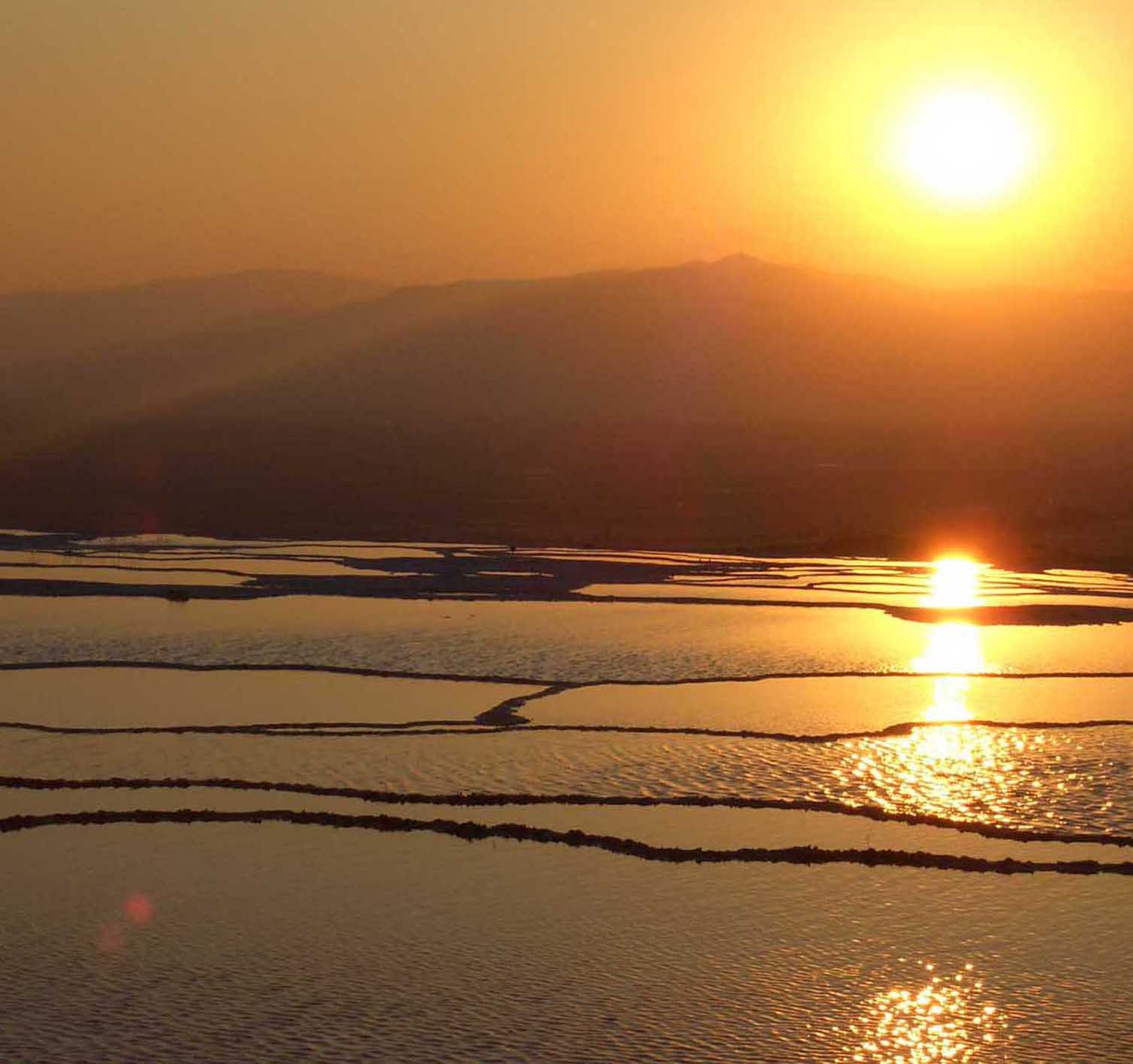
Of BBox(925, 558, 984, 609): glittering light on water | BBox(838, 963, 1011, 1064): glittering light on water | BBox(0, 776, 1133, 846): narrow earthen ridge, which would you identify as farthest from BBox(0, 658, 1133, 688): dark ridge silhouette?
BBox(838, 963, 1011, 1064): glittering light on water

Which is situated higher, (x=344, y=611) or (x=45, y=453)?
(x=45, y=453)

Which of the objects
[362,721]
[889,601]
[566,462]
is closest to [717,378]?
[566,462]

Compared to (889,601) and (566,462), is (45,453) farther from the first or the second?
(889,601)

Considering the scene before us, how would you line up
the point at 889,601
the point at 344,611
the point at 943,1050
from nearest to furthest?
the point at 943,1050
the point at 344,611
the point at 889,601

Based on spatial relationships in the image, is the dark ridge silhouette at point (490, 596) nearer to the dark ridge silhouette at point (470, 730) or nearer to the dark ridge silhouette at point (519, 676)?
the dark ridge silhouette at point (519, 676)

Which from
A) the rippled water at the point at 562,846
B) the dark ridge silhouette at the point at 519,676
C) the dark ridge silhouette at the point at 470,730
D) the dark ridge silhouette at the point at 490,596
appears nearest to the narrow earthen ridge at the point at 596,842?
the rippled water at the point at 562,846

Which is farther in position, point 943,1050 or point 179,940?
point 179,940
